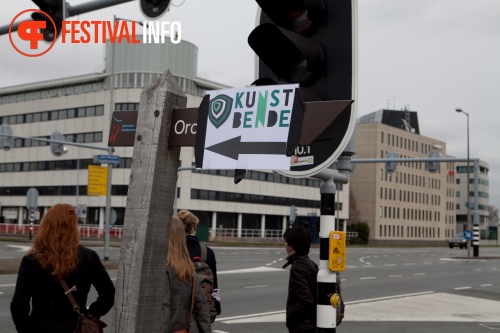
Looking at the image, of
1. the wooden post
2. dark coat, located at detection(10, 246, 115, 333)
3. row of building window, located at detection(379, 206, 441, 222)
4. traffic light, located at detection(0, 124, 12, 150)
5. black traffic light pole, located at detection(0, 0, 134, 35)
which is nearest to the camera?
the wooden post

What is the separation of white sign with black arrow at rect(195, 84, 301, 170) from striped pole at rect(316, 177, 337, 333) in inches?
45.1

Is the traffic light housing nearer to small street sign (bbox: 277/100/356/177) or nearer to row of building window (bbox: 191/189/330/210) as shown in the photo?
small street sign (bbox: 277/100/356/177)

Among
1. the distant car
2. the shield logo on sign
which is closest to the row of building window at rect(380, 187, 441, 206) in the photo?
the distant car

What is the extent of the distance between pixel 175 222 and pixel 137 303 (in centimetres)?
110

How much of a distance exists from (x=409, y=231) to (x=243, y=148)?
115109 mm

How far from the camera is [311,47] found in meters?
3.93

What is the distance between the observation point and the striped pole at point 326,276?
4.12 m

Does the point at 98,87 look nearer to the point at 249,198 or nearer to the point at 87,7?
the point at 249,198

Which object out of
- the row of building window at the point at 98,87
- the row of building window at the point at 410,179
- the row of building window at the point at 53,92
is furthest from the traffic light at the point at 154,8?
the row of building window at the point at 410,179

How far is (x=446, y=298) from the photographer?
16000mm

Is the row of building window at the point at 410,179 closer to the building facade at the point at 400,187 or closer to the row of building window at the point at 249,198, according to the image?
the building facade at the point at 400,187

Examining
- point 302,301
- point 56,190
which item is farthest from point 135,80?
point 302,301

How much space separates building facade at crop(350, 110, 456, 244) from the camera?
342 feet

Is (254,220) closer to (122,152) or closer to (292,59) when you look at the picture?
(122,152)
